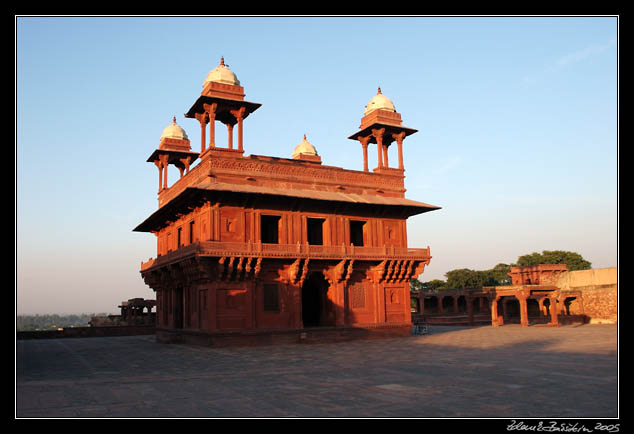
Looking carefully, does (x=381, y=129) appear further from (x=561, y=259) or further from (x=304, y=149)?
(x=561, y=259)

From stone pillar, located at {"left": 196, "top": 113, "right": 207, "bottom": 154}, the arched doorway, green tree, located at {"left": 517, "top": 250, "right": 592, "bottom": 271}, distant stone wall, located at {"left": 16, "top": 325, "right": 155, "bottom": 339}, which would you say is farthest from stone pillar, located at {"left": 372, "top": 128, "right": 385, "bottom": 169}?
green tree, located at {"left": 517, "top": 250, "right": 592, "bottom": 271}

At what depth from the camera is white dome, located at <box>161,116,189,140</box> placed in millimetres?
38388

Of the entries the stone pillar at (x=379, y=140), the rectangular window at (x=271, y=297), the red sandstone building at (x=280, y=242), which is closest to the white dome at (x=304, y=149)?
the red sandstone building at (x=280, y=242)

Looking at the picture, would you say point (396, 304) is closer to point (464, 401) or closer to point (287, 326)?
point (287, 326)

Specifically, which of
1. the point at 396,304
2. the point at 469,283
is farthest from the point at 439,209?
the point at 469,283

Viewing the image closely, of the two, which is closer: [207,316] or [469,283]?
[207,316]

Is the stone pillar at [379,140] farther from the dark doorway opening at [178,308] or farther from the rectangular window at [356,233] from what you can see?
the dark doorway opening at [178,308]

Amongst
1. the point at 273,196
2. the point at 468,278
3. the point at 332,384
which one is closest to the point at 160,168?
the point at 273,196

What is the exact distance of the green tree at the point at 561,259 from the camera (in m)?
80.8

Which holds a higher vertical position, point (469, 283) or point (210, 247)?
point (210, 247)

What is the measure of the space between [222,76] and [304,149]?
1510cm

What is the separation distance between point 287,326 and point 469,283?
200ft

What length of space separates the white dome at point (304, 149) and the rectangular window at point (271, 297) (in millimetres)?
17529

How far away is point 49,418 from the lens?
9273 mm
